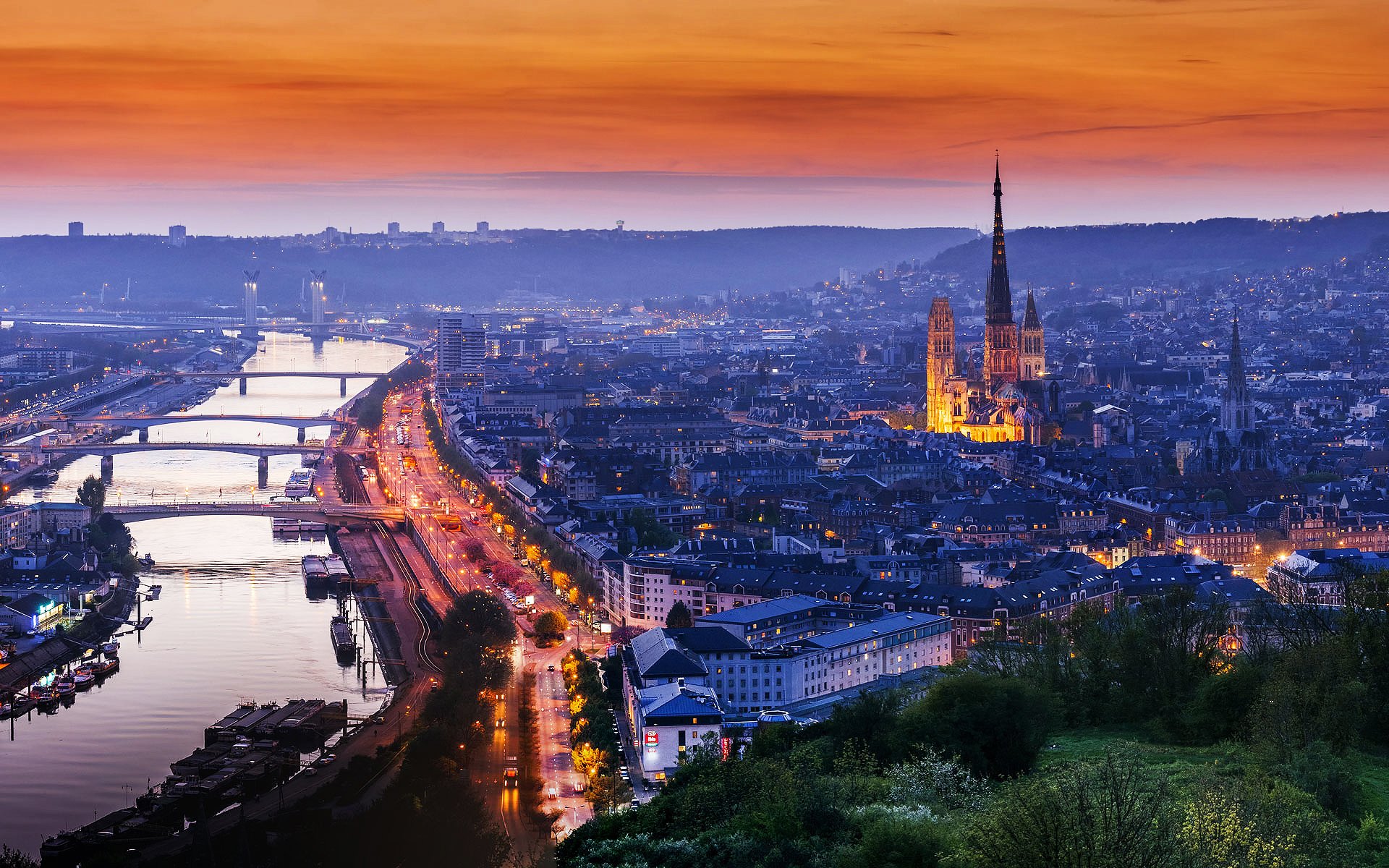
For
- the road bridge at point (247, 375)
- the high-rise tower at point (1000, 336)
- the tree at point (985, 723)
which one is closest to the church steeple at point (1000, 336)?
the high-rise tower at point (1000, 336)

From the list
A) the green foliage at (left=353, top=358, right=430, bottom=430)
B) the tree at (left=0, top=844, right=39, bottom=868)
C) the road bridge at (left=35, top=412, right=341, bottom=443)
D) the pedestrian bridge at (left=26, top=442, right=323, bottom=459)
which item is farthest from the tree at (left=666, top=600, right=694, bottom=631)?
the green foliage at (left=353, top=358, right=430, bottom=430)

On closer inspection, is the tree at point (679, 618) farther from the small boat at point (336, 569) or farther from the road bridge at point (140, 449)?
the road bridge at point (140, 449)

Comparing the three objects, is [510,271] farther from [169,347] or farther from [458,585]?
[458,585]

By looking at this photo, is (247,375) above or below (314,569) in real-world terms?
above

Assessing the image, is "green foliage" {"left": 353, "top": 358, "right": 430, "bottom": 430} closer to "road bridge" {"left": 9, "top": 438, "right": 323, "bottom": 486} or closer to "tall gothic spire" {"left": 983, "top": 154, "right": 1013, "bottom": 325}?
"road bridge" {"left": 9, "top": 438, "right": 323, "bottom": 486}

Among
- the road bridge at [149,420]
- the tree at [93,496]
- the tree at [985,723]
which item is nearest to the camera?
the tree at [985,723]

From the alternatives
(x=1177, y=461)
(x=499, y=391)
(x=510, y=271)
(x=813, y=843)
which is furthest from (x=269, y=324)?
(x=813, y=843)

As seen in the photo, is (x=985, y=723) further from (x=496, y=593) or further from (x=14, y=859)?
(x=496, y=593)

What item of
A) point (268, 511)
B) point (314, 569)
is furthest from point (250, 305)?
point (314, 569)
